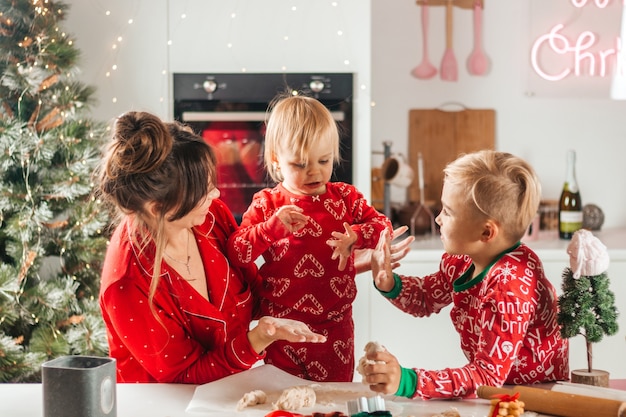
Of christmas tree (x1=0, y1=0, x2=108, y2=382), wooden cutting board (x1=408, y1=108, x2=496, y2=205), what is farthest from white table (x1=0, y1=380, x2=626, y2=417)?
wooden cutting board (x1=408, y1=108, x2=496, y2=205)

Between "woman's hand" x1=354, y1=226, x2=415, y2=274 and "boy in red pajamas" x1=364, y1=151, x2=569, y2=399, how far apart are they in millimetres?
184

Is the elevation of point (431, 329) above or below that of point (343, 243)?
below

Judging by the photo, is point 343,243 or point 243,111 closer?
point 343,243

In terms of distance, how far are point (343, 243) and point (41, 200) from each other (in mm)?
1603

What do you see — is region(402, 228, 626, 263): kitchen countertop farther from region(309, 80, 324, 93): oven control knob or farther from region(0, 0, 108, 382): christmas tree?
region(0, 0, 108, 382): christmas tree

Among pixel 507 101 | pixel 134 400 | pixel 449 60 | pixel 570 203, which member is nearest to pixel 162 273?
pixel 134 400

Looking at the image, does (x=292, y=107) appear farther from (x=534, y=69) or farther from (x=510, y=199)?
(x=534, y=69)

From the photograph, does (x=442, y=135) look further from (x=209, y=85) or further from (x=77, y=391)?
(x=77, y=391)

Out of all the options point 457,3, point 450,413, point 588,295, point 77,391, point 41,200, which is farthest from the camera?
point 457,3

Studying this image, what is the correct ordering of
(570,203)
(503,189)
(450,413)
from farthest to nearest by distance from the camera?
(570,203) → (503,189) → (450,413)

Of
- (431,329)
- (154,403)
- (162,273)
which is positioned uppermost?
(162,273)

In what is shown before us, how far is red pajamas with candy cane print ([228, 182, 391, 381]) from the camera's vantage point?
202 centimetres

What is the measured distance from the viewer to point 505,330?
1.54m

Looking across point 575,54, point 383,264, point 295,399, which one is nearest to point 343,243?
point 383,264
